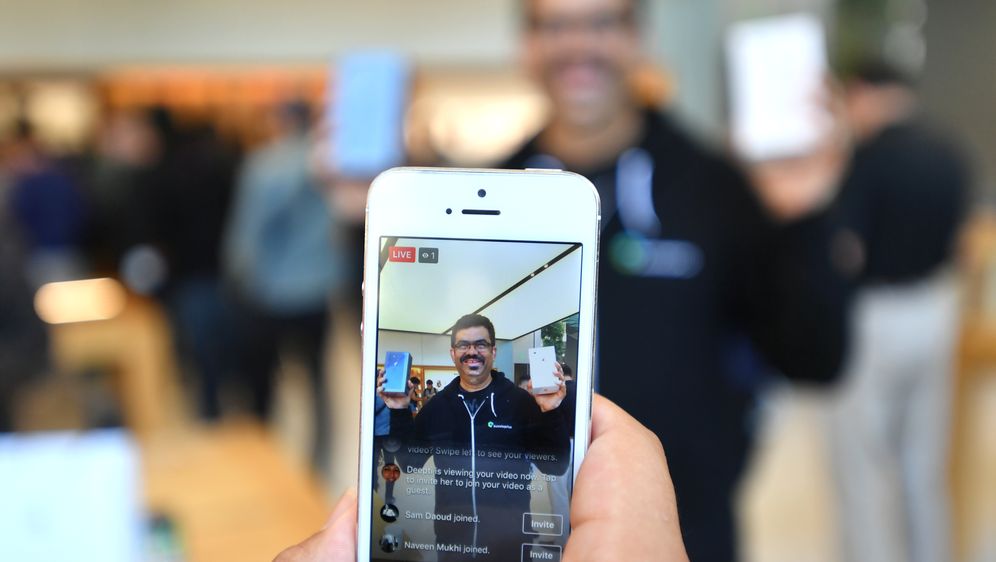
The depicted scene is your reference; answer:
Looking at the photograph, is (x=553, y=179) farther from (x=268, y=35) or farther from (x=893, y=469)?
(x=268, y=35)

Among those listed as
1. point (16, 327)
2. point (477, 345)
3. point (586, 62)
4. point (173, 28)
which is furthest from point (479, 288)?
point (173, 28)

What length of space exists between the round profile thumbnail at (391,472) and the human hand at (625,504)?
0.17 feet

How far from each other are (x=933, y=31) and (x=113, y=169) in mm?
3788

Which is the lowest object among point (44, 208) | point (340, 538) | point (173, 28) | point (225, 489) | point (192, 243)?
point (225, 489)

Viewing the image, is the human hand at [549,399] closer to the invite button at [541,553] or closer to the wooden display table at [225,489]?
the invite button at [541,553]

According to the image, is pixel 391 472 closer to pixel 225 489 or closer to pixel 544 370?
pixel 544 370

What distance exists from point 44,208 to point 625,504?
3.28 metres

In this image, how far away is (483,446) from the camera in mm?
247

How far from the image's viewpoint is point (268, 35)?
12.0 feet

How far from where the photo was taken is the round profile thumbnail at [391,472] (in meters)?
0.26

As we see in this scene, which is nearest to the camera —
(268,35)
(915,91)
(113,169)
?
(113,169)

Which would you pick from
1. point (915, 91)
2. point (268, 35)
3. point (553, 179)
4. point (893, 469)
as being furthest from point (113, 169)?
point (915, 91)

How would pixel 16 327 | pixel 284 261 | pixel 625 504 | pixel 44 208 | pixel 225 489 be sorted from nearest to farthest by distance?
pixel 625 504
pixel 225 489
pixel 16 327
pixel 284 261
pixel 44 208

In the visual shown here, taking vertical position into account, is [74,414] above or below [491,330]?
below
